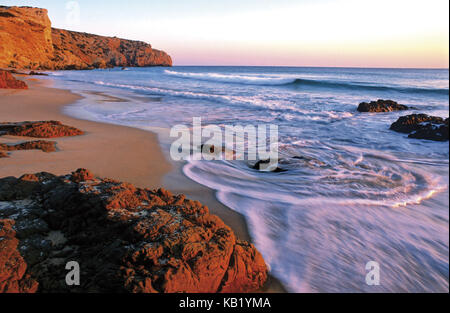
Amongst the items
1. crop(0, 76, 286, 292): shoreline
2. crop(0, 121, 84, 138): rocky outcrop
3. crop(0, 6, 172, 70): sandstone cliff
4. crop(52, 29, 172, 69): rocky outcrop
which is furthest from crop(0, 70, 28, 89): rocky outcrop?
crop(52, 29, 172, 69): rocky outcrop

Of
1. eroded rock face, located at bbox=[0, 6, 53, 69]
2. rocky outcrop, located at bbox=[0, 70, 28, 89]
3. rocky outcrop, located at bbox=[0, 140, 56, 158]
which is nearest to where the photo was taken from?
rocky outcrop, located at bbox=[0, 140, 56, 158]

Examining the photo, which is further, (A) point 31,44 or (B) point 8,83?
(A) point 31,44

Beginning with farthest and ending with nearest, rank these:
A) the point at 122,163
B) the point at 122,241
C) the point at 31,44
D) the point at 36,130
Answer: the point at 31,44
the point at 36,130
the point at 122,163
the point at 122,241

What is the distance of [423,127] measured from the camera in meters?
6.65

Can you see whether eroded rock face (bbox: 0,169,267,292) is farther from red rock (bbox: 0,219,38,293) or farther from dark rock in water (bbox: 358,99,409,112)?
dark rock in water (bbox: 358,99,409,112)

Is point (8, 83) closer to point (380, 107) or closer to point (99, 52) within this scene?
point (380, 107)

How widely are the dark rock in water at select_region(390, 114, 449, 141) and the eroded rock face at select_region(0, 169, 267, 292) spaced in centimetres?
662

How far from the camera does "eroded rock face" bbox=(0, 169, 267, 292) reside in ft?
4.80

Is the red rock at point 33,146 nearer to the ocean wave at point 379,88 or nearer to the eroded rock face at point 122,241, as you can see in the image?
the eroded rock face at point 122,241

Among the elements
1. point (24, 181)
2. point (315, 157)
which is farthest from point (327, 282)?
point (315, 157)

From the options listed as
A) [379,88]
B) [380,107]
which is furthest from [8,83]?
[379,88]

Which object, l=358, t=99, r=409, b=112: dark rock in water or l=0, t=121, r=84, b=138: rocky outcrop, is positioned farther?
l=358, t=99, r=409, b=112: dark rock in water

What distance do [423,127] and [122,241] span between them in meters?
7.83
